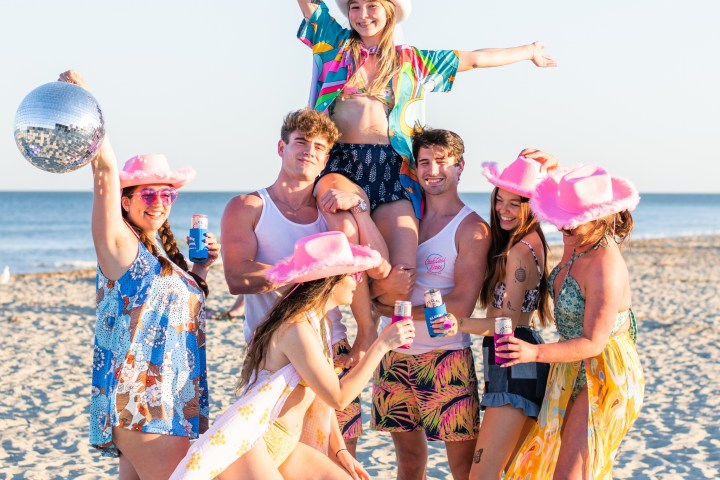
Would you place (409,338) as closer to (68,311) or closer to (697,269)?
(68,311)

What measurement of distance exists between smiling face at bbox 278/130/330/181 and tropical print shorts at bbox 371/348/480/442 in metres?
1.19

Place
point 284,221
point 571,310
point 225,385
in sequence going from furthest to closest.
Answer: point 225,385
point 284,221
point 571,310

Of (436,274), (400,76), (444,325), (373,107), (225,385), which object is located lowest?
(225,385)

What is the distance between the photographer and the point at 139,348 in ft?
12.8

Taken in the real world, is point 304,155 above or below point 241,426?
above

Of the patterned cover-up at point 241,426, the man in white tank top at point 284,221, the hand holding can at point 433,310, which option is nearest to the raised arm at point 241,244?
the man in white tank top at point 284,221

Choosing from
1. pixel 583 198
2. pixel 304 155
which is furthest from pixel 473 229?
pixel 304 155

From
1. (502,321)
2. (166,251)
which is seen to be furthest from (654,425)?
(166,251)

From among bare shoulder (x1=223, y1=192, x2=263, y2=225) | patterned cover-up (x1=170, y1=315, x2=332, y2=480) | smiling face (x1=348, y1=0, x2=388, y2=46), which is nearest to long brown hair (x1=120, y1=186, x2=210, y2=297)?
bare shoulder (x1=223, y1=192, x2=263, y2=225)

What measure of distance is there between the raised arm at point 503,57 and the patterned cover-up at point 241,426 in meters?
2.01

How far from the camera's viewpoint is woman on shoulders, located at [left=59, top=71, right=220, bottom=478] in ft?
12.6

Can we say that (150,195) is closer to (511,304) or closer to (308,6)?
(308,6)

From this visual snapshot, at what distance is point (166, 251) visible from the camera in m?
4.43

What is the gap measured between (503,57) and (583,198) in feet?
4.76
